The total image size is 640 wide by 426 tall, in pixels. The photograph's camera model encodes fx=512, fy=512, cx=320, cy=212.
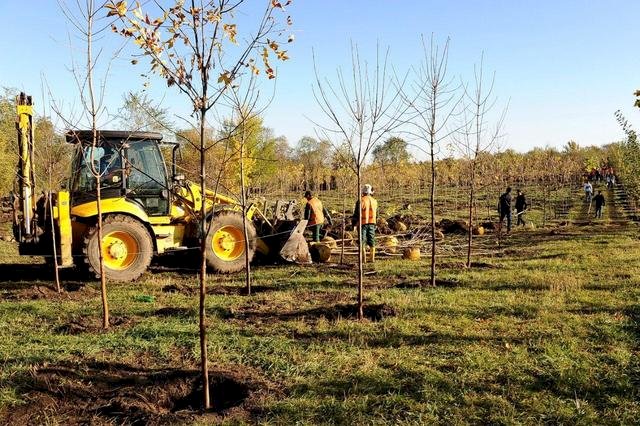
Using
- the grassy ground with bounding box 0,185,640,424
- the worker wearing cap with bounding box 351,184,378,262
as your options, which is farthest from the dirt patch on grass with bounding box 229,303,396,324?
the worker wearing cap with bounding box 351,184,378,262

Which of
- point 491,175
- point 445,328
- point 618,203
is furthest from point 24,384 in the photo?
point 618,203

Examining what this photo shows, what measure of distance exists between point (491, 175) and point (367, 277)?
2003cm

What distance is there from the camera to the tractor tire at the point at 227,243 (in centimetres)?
1009

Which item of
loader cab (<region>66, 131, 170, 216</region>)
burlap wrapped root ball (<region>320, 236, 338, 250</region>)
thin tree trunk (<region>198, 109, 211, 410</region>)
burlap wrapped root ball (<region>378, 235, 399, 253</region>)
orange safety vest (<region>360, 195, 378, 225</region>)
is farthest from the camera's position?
burlap wrapped root ball (<region>378, 235, 399, 253</region>)

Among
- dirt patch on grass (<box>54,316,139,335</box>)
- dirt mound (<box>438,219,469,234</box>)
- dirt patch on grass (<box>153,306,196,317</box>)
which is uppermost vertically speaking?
dirt mound (<box>438,219,469,234</box>)

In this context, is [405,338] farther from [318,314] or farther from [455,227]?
[455,227]

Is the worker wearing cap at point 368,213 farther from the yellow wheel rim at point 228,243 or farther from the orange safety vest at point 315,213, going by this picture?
the yellow wheel rim at point 228,243

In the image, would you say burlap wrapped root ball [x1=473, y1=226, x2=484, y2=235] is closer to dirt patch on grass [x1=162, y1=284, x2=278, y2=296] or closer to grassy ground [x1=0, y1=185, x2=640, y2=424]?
grassy ground [x1=0, y1=185, x2=640, y2=424]

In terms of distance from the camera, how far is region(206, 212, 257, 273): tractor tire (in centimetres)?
1009

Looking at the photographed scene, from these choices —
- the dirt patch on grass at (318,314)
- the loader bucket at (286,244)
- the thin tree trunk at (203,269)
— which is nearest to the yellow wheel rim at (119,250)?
the loader bucket at (286,244)

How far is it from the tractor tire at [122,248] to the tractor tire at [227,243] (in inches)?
49.0

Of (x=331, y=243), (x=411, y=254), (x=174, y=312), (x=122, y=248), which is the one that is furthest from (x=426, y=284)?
(x=122, y=248)

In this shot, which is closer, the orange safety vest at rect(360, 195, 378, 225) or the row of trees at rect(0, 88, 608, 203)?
the orange safety vest at rect(360, 195, 378, 225)

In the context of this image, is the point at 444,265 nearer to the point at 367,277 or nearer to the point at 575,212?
the point at 367,277
